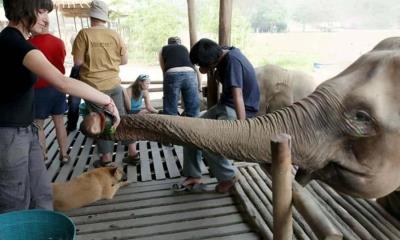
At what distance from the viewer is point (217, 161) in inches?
151

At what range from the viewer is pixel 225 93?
3689 mm

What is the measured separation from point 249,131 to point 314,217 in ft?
1.63

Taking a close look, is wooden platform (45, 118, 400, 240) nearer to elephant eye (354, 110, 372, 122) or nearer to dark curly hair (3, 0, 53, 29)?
elephant eye (354, 110, 372, 122)

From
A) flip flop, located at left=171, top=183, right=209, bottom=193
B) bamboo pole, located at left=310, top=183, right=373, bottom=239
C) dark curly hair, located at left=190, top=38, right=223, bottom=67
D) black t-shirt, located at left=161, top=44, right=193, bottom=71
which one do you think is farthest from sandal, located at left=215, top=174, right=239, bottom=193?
black t-shirt, located at left=161, top=44, right=193, bottom=71

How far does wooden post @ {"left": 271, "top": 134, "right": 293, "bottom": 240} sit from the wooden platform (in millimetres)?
1276

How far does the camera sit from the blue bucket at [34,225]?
2148 millimetres

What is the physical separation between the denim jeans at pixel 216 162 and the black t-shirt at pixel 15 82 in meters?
1.64

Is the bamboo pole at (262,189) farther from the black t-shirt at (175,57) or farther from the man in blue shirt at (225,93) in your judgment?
the black t-shirt at (175,57)

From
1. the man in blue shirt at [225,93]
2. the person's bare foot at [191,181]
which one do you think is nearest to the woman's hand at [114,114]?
the man in blue shirt at [225,93]

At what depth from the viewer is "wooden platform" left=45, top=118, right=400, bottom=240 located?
3.23 metres

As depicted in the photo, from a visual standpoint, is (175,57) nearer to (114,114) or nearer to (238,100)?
(238,100)

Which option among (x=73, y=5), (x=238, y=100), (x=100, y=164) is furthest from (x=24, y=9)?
(x=73, y=5)

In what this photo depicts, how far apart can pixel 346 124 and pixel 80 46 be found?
3.28m

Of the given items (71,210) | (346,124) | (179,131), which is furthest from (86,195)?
(346,124)
